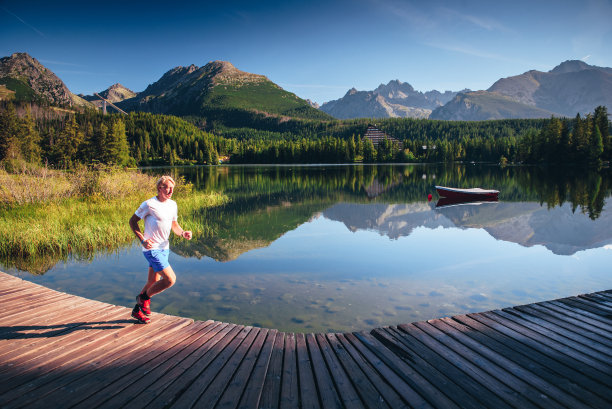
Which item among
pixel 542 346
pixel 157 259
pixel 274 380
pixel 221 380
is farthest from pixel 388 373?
pixel 157 259

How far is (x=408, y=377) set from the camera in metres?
4.52

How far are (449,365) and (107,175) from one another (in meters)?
27.4

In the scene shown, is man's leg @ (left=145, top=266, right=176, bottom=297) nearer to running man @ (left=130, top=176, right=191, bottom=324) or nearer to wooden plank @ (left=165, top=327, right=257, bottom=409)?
running man @ (left=130, top=176, right=191, bottom=324)

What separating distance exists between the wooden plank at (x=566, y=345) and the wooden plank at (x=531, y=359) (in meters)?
0.45

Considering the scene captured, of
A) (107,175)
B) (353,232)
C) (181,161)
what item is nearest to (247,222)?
(353,232)

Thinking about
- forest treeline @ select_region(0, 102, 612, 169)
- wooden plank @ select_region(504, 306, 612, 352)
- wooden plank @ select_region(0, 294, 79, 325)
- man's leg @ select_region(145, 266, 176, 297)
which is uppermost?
forest treeline @ select_region(0, 102, 612, 169)

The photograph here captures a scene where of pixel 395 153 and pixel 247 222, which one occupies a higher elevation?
pixel 395 153

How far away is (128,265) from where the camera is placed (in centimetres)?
1388

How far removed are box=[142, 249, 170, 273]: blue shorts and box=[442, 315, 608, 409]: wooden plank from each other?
18.5 feet

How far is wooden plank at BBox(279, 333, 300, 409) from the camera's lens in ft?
13.1

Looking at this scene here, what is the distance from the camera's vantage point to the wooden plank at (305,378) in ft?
13.1

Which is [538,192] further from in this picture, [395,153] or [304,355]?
[395,153]

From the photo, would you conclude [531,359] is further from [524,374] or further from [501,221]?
[501,221]

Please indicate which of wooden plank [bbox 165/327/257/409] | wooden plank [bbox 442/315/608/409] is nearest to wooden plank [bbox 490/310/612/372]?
wooden plank [bbox 442/315/608/409]
